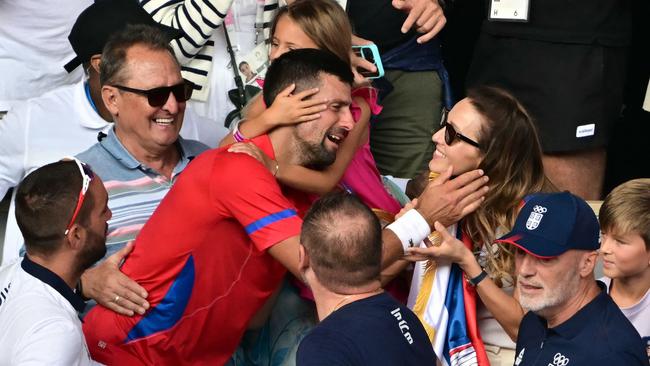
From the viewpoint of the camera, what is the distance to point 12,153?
5129mm

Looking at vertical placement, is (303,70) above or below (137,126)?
above

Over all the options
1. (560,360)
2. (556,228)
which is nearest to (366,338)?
(560,360)

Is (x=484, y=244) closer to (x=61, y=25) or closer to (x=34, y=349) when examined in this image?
(x=34, y=349)

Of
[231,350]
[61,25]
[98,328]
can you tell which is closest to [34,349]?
[98,328]

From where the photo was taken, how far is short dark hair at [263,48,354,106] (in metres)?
4.52

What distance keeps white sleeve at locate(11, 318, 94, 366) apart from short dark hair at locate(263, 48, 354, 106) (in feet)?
4.12

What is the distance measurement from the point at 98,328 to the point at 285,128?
3.22 ft

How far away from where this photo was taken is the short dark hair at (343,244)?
3523 mm

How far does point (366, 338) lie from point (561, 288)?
2.36 feet

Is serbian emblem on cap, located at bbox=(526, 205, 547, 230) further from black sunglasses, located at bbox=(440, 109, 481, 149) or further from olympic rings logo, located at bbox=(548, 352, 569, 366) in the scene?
black sunglasses, located at bbox=(440, 109, 481, 149)

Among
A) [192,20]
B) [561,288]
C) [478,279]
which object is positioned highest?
[192,20]

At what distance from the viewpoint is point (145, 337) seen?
14.1ft

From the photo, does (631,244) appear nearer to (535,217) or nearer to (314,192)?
(535,217)

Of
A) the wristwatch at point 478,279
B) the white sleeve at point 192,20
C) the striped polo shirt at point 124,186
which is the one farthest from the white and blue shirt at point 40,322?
the white sleeve at point 192,20
